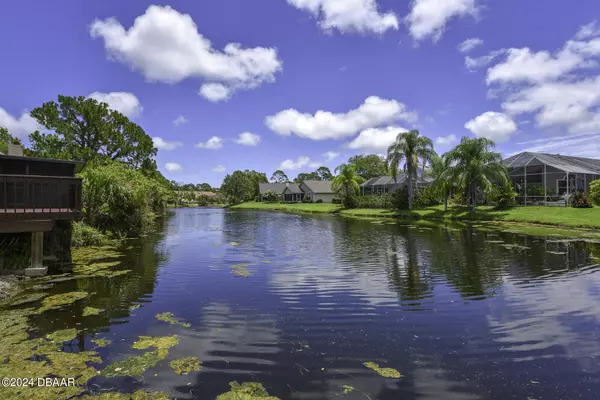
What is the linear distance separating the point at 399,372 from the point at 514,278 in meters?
9.86

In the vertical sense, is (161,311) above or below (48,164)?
below

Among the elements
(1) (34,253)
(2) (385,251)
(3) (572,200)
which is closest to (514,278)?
(2) (385,251)

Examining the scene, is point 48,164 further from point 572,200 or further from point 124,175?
point 572,200

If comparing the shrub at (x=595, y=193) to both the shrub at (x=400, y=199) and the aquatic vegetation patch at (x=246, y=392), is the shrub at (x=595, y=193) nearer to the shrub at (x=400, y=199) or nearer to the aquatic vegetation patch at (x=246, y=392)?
the shrub at (x=400, y=199)

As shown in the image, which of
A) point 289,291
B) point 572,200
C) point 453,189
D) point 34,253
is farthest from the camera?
point 453,189

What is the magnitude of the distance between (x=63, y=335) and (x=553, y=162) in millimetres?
50870

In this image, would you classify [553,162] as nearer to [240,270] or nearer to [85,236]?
[240,270]

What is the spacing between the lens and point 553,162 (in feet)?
140

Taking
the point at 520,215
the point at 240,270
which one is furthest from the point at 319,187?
the point at 240,270

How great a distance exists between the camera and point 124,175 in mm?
27016

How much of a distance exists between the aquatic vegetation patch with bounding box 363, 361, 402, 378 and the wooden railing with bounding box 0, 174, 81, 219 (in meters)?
13.0

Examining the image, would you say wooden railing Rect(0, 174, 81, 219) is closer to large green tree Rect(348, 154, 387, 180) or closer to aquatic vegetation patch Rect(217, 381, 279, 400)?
aquatic vegetation patch Rect(217, 381, 279, 400)

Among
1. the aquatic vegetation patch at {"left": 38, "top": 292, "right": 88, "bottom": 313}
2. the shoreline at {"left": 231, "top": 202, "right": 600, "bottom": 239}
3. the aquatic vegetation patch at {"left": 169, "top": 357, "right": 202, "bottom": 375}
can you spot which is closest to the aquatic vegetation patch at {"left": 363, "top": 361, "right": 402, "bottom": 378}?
the aquatic vegetation patch at {"left": 169, "top": 357, "right": 202, "bottom": 375}

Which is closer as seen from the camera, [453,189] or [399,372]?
[399,372]
